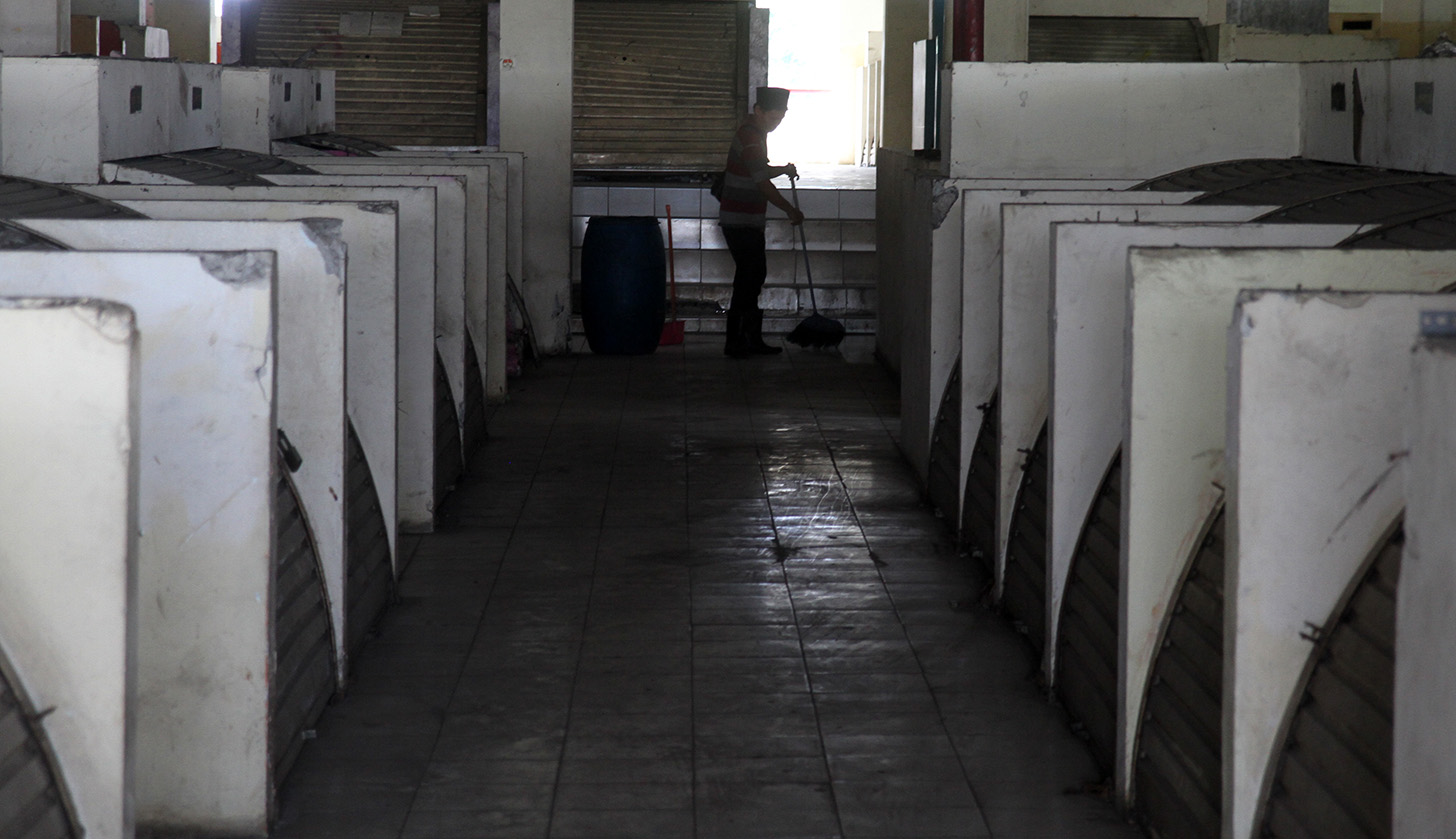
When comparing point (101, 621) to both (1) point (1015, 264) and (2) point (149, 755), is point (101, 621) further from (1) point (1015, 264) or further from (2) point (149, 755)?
(1) point (1015, 264)

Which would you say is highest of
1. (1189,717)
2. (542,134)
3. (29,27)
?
(29,27)

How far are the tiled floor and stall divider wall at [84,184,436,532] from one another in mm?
192

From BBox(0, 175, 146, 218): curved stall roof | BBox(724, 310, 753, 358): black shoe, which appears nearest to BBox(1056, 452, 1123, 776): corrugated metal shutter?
BBox(0, 175, 146, 218): curved stall roof

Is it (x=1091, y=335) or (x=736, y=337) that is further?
(x=736, y=337)

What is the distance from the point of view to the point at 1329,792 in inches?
82.0

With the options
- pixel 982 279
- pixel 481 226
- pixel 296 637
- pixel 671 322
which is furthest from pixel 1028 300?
pixel 671 322

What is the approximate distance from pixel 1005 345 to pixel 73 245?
217 centimetres

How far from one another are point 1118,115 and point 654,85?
7337mm

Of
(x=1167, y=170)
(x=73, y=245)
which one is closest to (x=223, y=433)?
(x=73, y=245)

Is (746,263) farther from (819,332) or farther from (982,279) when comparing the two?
(982,279)

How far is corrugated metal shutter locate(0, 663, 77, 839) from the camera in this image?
1.97 m

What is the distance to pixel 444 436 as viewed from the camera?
211 inches

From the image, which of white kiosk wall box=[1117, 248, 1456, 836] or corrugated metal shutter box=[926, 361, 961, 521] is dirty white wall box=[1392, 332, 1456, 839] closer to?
white kiosk wall box=[1117, 248, 1456, 836]

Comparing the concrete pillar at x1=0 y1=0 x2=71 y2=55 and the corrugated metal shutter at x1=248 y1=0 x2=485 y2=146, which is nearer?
the concrete pillar at x1=0 y1=0 x2=71 y2=55
